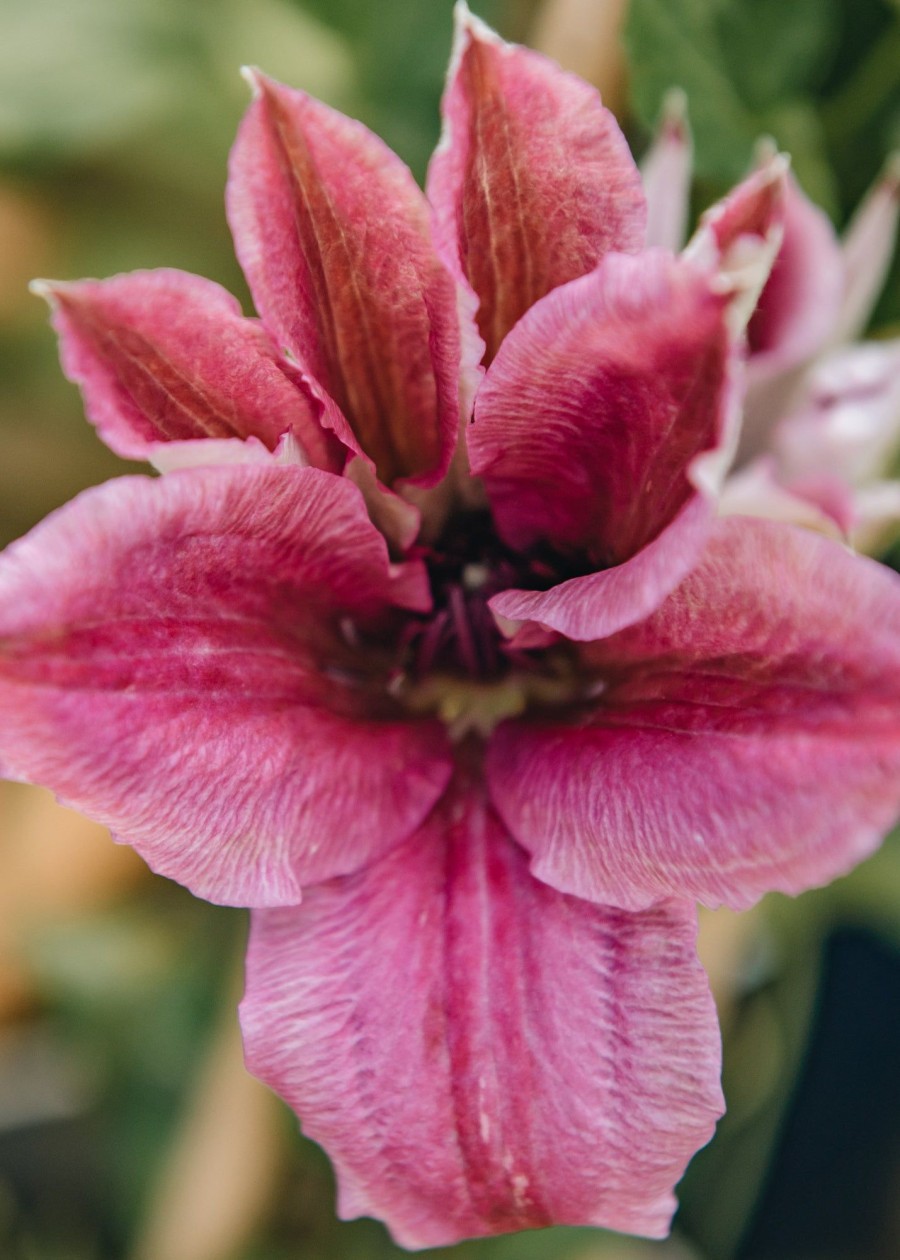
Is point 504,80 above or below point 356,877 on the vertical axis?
above

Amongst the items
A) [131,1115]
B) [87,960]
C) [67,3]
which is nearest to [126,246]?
[67,3]

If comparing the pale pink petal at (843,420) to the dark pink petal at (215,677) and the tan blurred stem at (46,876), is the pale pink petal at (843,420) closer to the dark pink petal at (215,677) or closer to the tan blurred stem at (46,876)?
the dark pink petal at (215,677)

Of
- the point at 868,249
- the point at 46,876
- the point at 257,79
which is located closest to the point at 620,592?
the point at 257,79

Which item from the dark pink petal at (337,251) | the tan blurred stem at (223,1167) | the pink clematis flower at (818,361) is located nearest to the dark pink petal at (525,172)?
the dark pink petal at (337,251)

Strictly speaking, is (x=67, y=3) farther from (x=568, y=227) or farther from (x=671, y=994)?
(x=671, y=994)

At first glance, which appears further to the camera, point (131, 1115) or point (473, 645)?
point (131, 1115)

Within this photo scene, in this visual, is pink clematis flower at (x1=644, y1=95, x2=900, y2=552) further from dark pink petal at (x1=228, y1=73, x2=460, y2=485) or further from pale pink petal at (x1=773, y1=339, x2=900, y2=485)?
dark pink petal at (x1=228, y1=73, x2=460, y2=485)

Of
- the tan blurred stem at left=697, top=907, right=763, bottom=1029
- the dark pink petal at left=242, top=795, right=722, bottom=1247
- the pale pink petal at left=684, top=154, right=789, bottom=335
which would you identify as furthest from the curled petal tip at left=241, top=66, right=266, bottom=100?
the tan blurred stem at left=697, top=907, right=763, bottom=1029
